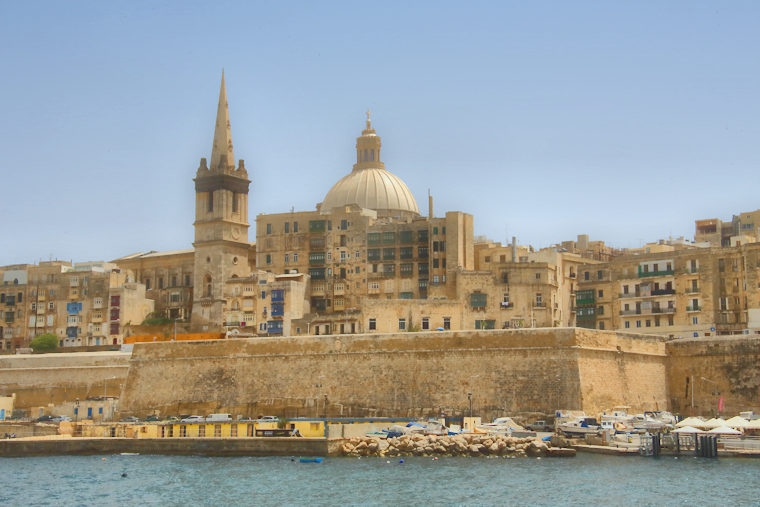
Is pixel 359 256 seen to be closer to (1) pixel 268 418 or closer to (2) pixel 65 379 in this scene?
(2) pixel 65 379

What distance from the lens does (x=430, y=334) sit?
156 ft

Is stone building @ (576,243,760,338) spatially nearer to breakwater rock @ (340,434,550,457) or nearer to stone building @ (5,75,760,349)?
stone building @ (5,75,760,349)

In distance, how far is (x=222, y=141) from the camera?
222 ft

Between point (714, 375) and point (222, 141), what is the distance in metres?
32.2

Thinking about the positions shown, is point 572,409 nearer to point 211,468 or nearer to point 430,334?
point 430,334

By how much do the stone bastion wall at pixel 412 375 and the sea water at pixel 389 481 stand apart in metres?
6.13

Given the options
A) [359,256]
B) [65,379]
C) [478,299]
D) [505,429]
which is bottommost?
[505,429]

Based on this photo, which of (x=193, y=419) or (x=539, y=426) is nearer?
(x=539, y=426)

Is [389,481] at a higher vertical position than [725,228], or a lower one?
lower

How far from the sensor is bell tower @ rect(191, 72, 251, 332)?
65.4m

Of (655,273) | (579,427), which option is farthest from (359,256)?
(579,427)

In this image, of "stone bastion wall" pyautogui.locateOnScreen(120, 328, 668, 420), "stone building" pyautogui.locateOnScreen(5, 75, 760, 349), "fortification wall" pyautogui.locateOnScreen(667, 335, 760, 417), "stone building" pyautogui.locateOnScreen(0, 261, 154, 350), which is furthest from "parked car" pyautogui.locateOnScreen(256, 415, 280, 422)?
"stone building" pyautogui.locateOnScreen(0, 261, 154, 350)

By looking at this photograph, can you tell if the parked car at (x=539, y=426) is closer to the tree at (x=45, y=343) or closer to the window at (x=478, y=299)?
the window at (x=478, y=299)

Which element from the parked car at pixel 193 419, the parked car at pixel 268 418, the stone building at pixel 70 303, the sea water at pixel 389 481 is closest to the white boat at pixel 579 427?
the sea water at pixel 389 481
